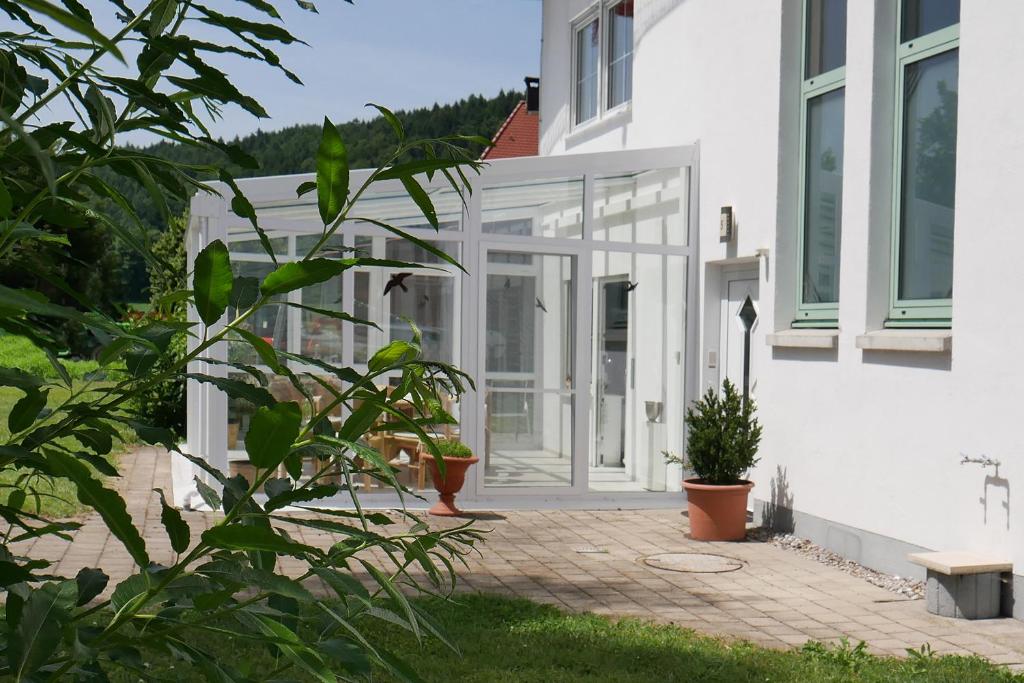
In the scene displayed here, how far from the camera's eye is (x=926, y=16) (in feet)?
23.1

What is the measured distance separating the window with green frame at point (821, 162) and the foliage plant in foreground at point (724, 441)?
766mm

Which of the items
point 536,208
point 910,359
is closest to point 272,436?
point 910,359

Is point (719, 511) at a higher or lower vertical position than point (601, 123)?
lower

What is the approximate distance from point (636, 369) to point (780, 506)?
7.17 feet

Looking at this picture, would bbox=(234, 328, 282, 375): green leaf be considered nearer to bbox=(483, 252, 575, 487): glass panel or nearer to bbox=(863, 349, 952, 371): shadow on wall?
bbox=(863, 349, 952, 371): shadow on wall

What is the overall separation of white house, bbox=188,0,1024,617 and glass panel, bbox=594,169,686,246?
0.02 meters

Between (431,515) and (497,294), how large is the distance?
194 cm

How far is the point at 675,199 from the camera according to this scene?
33.5 ft

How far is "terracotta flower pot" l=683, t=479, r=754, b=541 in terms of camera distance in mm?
8367

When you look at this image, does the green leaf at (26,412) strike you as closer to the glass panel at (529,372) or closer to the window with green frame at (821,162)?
the window with green frame at (821,162)

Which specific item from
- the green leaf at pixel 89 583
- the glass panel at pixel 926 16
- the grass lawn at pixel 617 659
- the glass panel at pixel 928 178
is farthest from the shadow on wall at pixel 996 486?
the green leaf at pixel 89 583

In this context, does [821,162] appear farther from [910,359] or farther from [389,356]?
[389,356]

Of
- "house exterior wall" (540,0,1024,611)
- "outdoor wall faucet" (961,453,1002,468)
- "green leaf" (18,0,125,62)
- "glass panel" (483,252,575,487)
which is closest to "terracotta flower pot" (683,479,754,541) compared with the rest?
"house exterior wall" (540,0,1024,611)

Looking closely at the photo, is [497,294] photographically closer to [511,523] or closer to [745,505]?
[511,523]
